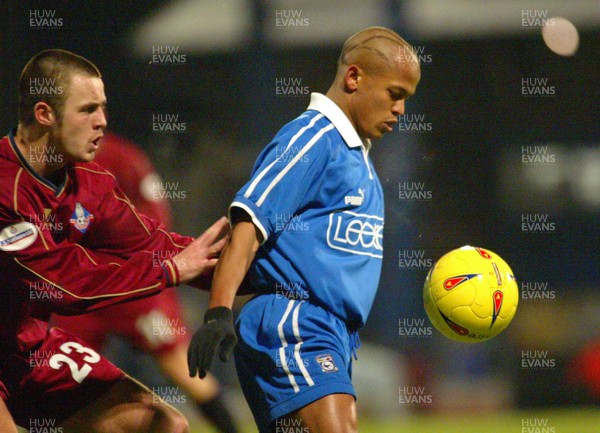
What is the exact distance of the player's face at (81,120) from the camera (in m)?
3.23

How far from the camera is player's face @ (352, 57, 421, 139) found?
299 cm

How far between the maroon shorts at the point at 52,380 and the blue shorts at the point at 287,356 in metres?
0.59

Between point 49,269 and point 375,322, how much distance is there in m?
2.15

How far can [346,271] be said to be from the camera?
9.27ft

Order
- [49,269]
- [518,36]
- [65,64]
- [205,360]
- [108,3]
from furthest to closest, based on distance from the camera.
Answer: [518,36] < [108,3] < [65,64] < [49,269] < [205,360]

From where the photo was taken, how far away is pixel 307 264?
9.07 ft

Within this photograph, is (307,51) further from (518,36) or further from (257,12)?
(518,36)

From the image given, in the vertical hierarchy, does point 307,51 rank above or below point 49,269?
above

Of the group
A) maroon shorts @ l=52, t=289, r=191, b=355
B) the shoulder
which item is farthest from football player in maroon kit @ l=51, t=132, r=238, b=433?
the shoulder

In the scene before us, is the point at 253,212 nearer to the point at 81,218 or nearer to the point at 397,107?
the point at 397,107

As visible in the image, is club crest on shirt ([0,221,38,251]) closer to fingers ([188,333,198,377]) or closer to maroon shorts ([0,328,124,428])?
maroon shorts ([0,328,124,428])

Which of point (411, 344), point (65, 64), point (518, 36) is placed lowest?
point (411, 344)

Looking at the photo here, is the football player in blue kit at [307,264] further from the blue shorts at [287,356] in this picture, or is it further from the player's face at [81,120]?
the player's face at [81,120]

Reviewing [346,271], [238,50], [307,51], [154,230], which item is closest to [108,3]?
[238,50]
